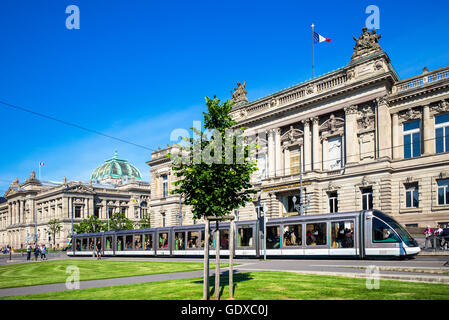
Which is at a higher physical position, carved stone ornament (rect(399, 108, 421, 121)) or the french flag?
the french flag

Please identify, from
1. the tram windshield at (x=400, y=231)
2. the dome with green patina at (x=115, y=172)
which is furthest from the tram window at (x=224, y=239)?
the dome with green patina at (x=115, y=172)

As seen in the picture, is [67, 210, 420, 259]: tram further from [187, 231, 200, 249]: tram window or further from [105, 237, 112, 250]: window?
[105, 237, 112, 250]: window

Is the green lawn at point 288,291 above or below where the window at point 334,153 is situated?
below

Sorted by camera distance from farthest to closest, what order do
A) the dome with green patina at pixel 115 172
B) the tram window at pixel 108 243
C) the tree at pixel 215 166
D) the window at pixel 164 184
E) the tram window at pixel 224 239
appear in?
the dome with green patina at pixel 115 172, the window at pixel 164 184, the tram window at pixel 108 243, the tram window at pixel 224 239, the tree at pixel 215 166

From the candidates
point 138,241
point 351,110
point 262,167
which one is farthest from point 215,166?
point 262,167

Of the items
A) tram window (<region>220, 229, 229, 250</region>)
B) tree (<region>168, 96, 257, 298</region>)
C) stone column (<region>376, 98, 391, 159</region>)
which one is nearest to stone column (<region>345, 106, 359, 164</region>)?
stone column (<region>376, 98, 391, 159</region>)

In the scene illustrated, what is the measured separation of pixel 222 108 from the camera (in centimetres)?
1376

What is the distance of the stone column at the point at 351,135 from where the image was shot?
43719 mm

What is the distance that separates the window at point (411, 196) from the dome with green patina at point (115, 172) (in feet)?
437

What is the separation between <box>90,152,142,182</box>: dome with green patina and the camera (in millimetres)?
164125

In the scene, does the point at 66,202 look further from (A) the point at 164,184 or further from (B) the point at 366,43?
(B) the point at 366,43

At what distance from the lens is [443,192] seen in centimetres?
3756

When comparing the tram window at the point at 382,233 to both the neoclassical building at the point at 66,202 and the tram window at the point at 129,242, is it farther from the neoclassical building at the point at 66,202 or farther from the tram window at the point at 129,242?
the neoclassical building at the point at 66,202
